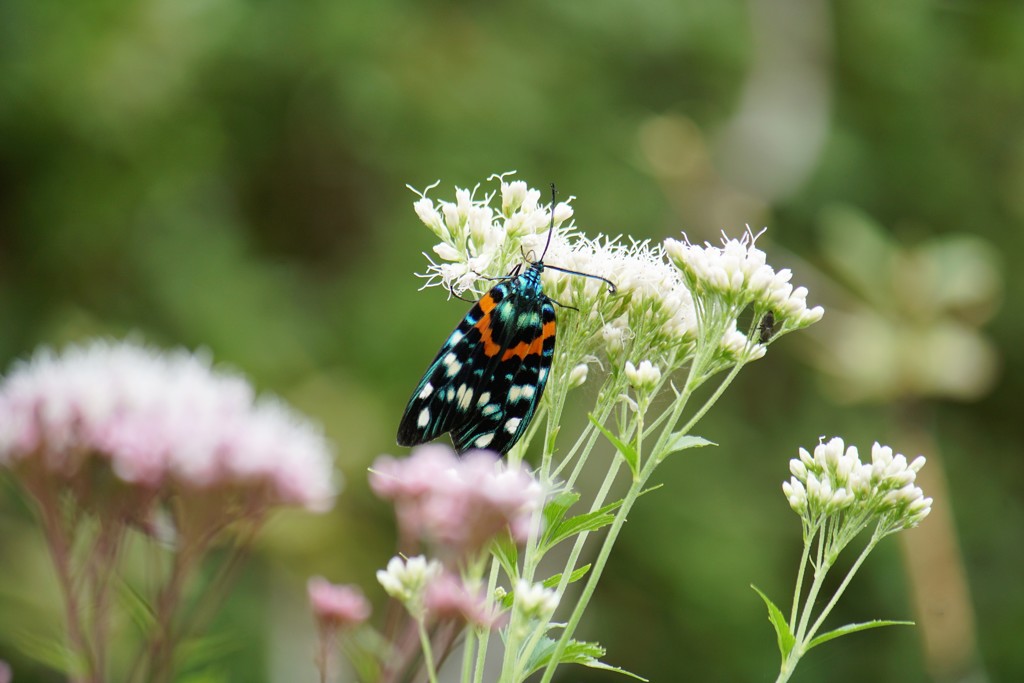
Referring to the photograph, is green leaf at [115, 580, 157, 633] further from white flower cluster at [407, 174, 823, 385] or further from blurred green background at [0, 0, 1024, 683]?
blurred green background at [0, 0, 1024, 683]

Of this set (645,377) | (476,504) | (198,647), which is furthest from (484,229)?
(198,647)

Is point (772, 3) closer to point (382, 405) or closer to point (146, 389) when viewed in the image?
point (382, 405)

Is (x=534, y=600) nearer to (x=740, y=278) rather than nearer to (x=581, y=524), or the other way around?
(x=581, y=524)

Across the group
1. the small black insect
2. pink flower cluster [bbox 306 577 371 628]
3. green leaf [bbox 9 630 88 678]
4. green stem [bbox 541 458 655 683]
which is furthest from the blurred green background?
green stem [bbox 541 458 655 683]

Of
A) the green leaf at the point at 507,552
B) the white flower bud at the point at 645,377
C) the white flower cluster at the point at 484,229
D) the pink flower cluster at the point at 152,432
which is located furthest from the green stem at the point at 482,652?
the pink flower cluster at the point at 152,432

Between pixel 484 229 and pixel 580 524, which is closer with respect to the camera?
pixel 580 524

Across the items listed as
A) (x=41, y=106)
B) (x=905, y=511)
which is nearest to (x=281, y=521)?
(x=41, y=106)

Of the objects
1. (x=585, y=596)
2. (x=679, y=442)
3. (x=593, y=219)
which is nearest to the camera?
(x=585, y=596)
